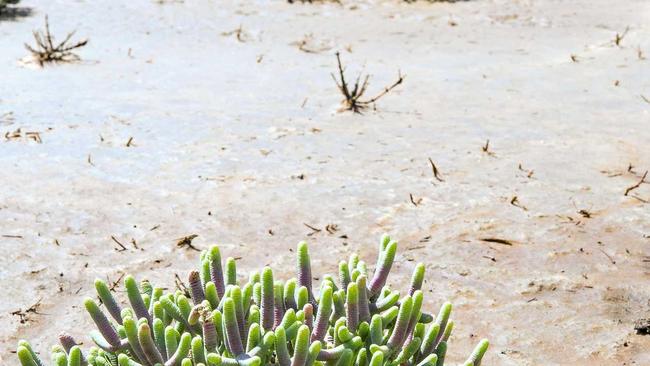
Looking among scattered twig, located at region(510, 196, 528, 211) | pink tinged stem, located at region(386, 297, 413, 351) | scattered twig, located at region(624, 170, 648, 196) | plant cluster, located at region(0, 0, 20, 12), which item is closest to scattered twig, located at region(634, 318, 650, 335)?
scattered twig, located at region(510, 196, 528, 211)

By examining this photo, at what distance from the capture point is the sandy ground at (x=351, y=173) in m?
3.30

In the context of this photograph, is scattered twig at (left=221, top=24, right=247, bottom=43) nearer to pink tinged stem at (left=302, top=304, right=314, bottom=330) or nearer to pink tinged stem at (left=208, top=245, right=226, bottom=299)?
pink tinged stem at (left=208, top=245, right=226, bottom=299)

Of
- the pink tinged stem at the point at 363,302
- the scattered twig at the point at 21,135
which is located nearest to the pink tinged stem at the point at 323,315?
the pink tinged stem at the point at 363,302

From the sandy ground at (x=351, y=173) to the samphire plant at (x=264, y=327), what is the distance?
35.9 inches

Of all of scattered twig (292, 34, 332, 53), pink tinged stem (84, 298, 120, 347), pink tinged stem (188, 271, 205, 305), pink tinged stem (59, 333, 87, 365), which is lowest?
scattered twig (292, 34, 332, 53)

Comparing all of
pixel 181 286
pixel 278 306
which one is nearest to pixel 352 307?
pixel 278 306

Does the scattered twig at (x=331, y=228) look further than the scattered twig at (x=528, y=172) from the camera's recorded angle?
No

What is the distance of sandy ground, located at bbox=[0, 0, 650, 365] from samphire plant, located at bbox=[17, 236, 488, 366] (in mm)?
912

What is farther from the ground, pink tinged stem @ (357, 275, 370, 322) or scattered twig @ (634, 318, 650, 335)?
pink tinged stem @ (357, 275, 370, 322)

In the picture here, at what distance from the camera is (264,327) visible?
1931 millimetres

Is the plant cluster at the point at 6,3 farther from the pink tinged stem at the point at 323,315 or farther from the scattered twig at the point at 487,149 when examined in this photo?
the pink tinged stem at the point at 323,315

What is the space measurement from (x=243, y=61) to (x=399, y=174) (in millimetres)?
3230

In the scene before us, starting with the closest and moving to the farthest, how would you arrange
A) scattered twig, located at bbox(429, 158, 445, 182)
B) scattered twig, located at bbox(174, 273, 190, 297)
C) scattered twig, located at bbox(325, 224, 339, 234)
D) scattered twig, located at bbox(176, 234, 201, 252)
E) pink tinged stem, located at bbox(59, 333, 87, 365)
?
pink tinged stem, located at bbox(59, 333, 87, 365) → scattered twig, located at bbox(174, 273, 190, 297) → scattered twig, located at bbox(176, 234, 201, 252) → scattered twig, located at bbox(325, 224, 339, 234) → scattered twig, located at bbox(429, 158, 445, 182)

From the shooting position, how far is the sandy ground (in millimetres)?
3298
